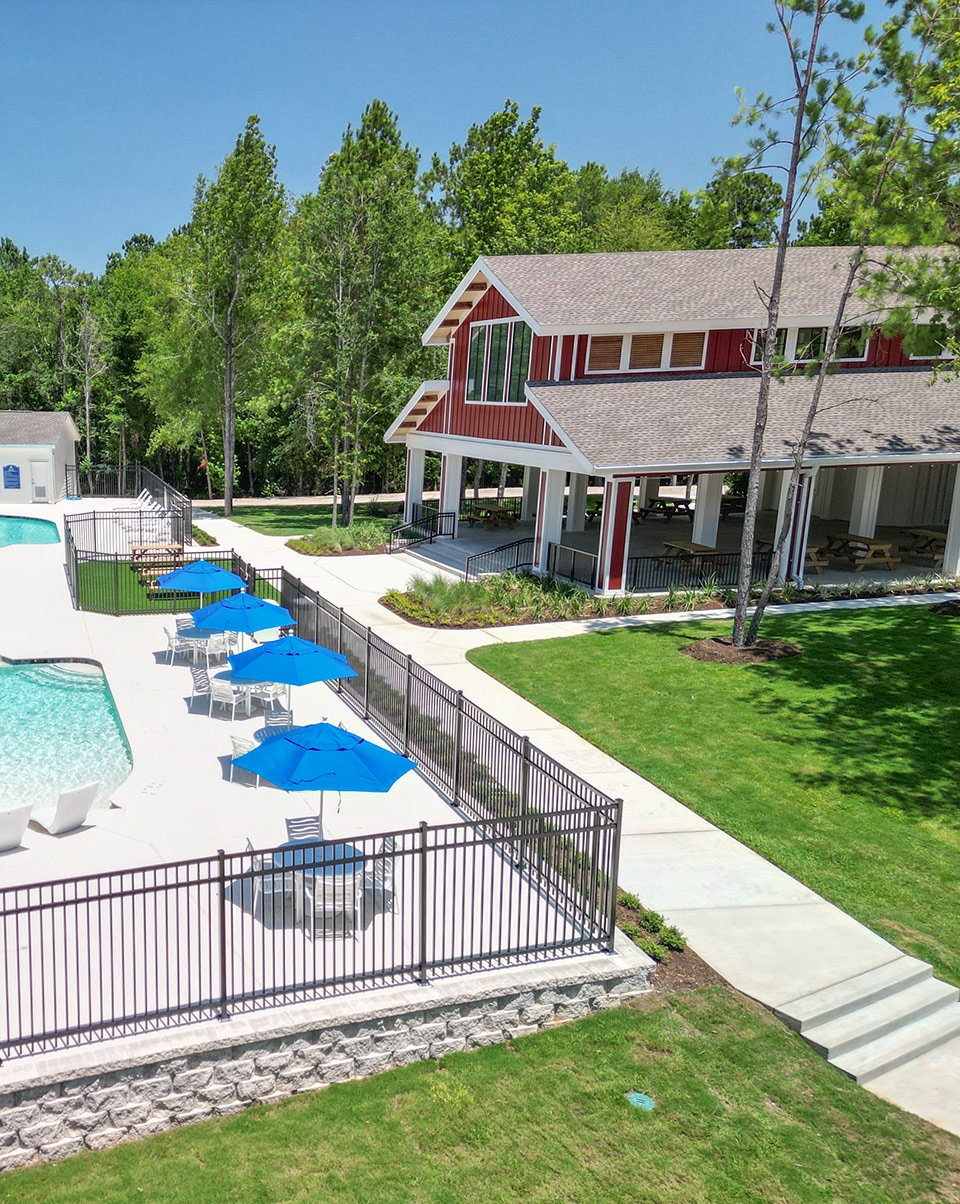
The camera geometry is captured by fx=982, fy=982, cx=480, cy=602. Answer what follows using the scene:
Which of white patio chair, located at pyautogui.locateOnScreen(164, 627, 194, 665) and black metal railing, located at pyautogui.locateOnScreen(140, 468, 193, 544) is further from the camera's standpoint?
→ black metal railing, located at pyautogui.locateOnScreen(140, 468, 193, 544)

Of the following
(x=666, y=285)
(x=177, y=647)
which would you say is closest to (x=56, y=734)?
(x=177, y=647)

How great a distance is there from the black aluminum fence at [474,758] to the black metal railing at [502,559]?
941cm

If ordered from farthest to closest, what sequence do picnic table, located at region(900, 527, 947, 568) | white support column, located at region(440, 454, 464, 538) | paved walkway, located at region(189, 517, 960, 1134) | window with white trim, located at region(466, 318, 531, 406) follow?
white support column, located at region(440, 454, 464, 538) → picnic table, located at region(900, 527, 947, 568) → window with white trim, located at region(466, 318, 531, 406) → paved walkway, located at region(189, 517, 960, 1134)

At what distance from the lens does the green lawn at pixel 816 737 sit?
11.7m

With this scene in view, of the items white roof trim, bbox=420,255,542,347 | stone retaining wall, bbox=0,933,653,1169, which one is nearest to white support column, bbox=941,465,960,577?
white roof trim, bbox=420,255,542,347

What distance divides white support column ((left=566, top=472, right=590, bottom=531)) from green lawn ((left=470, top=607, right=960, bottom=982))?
11.2 meters

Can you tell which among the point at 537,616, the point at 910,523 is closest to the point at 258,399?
the point at 537,616

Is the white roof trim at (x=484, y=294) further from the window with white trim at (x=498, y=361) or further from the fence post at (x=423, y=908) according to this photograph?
the fence post at (x=423, y=908)

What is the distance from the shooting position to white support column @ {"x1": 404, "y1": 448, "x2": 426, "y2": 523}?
35.9 meters

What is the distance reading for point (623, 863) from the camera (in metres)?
11.8

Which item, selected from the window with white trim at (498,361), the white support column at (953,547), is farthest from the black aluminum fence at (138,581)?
the white support column at (953,547)

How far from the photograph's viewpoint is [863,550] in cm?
2978

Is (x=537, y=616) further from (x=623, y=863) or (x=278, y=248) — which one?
(x=278, y=248)

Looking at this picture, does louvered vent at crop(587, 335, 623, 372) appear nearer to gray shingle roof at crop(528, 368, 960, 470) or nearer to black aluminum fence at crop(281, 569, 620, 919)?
gray shingle roof at crop(528, 368, 960, 470)
